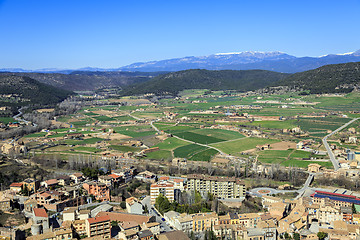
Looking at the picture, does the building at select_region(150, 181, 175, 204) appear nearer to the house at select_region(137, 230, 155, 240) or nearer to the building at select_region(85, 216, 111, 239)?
the building at select_region(85, 216, 111, 239)

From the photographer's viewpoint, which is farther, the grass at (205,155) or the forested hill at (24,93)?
the forested hill at (24,93)

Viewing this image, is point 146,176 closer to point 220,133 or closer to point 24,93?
point 220,133

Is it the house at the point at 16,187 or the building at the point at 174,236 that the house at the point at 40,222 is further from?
the building at the point at 174,236

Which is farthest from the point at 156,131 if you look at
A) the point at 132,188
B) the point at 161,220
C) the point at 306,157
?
the point at 161,220

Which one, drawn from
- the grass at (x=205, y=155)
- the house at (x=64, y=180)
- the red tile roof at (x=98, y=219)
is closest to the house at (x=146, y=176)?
the house at (x=64, y=180)

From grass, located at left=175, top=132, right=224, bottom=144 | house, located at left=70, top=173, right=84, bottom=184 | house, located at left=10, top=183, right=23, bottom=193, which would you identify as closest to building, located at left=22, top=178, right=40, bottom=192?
house, located at left=10, top=183, right=23, bottom=193

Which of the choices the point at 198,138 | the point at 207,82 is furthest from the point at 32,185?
the point at 207,82
